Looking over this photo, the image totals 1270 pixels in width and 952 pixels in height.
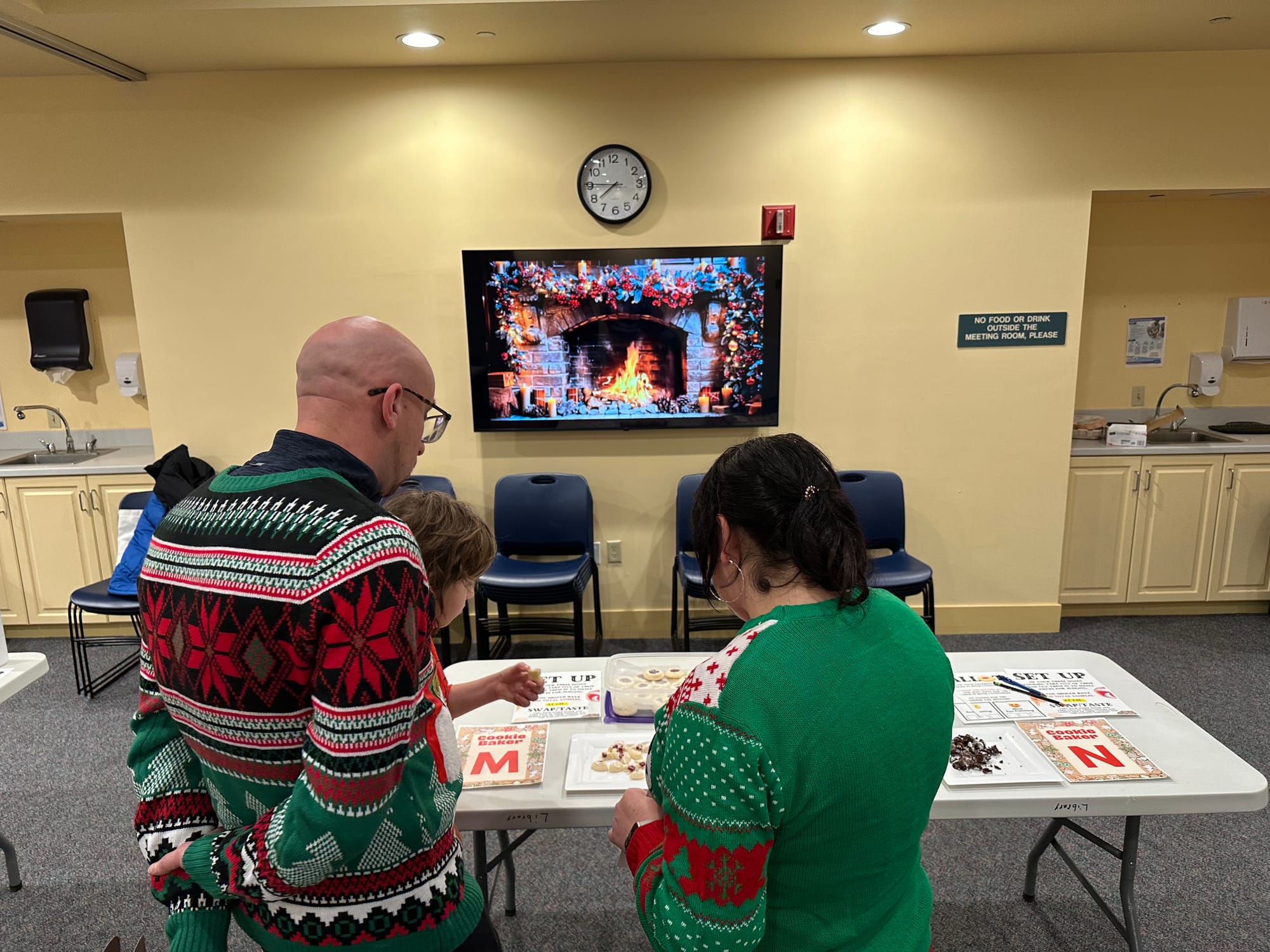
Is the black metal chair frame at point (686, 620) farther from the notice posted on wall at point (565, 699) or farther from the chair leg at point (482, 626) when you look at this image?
the notice posted on wall at point (565, 699)

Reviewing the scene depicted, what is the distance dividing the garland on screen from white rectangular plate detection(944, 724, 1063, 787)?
242 cm

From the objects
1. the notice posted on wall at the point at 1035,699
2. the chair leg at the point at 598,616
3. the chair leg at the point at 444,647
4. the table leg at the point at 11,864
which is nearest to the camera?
the notice posted on wall at the point at 1035,699

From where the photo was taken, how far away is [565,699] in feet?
6.59

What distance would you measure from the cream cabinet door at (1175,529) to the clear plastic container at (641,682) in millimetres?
3141

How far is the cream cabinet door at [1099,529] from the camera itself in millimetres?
4145

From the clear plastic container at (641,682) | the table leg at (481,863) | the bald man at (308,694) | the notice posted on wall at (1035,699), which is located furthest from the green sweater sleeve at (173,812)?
the notice posted on wall at (1035,699)

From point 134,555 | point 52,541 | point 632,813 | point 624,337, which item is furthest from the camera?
point 52,541

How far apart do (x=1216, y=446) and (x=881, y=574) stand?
197cm

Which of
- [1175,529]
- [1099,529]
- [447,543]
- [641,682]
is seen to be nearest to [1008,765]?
[641,682]

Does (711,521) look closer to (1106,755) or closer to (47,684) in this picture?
(1106,755)

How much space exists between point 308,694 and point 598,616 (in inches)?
123

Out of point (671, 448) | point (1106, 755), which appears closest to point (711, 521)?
point (1106, 755)

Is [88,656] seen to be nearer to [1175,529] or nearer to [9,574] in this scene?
[9,574]

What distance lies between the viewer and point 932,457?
13.4 feet
